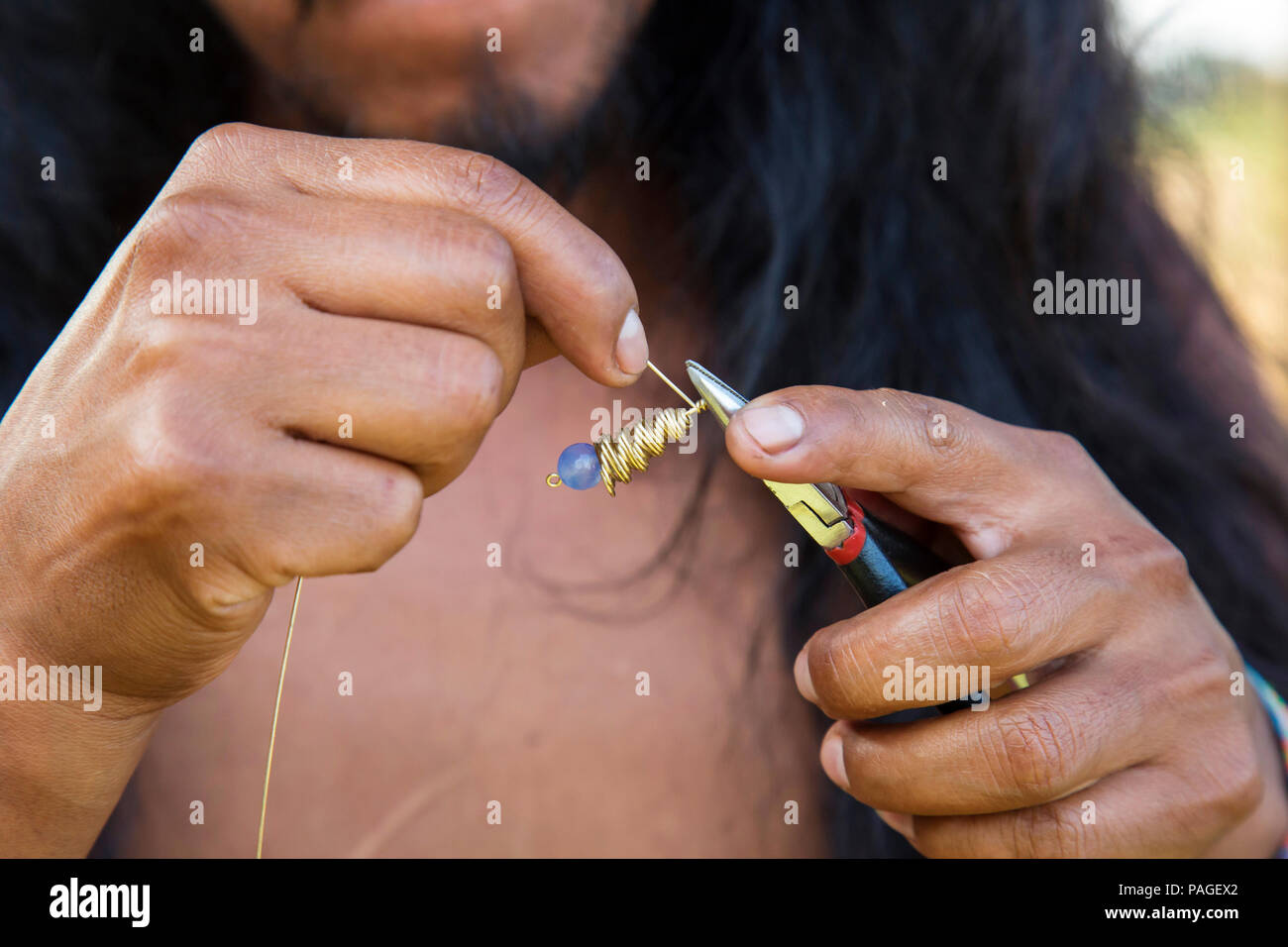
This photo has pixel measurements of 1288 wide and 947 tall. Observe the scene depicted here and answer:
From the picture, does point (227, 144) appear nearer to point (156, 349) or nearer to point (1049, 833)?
point (156, 349)

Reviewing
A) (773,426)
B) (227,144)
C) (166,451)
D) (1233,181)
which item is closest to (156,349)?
(166,451)

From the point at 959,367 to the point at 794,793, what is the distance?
0.68 meters

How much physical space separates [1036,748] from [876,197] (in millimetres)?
929

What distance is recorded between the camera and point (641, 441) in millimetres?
851

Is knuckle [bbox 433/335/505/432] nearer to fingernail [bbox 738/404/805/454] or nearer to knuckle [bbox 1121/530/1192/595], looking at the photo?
fingernail [bbox 738/404/805/454]

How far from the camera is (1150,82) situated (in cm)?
174

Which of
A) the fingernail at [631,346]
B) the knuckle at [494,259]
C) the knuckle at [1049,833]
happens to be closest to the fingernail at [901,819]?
the knuckle at [1049,833]

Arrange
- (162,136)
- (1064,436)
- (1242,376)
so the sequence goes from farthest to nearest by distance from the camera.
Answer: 1. (1242,376)
2. (162,136)
3. (1064,436)

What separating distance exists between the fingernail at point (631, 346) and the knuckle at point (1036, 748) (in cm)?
46

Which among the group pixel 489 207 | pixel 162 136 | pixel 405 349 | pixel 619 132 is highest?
pixel 162 136

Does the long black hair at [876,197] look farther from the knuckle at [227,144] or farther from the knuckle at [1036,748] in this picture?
the knuckle at [227,144]

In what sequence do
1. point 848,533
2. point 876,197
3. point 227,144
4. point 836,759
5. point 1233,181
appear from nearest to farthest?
point 227,144 < point 848,533 < point 836,759 < point 876,197 < point 1233,181

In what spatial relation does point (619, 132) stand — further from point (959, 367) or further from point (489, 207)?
point (489, 207)
